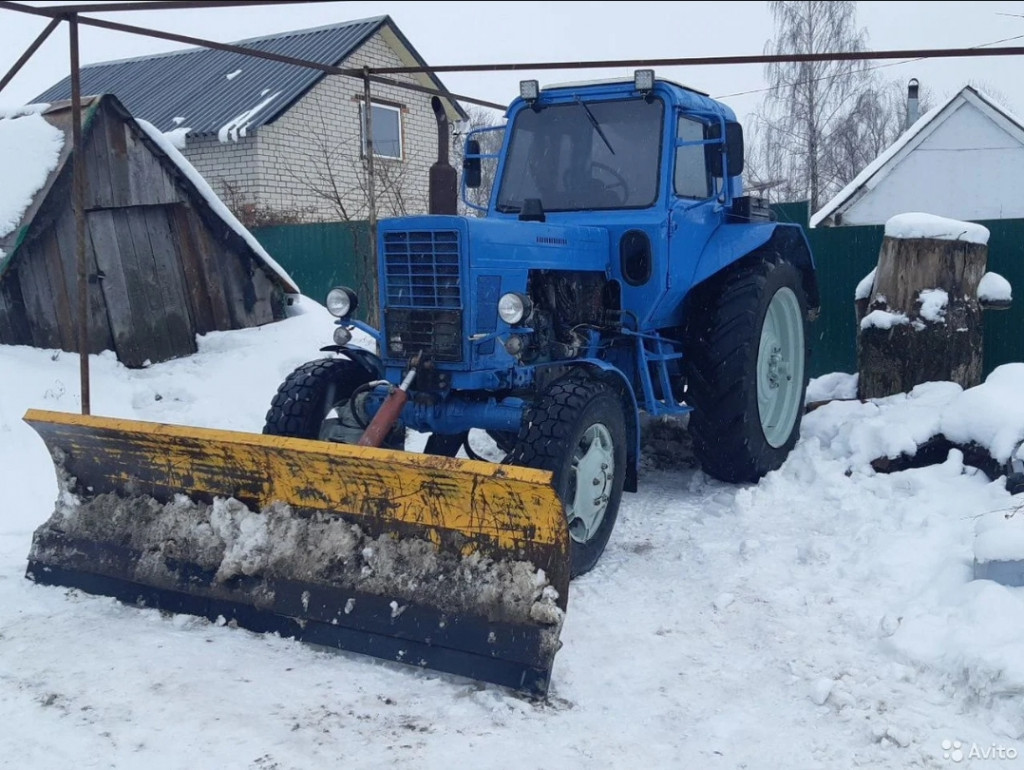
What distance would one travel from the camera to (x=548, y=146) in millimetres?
5805

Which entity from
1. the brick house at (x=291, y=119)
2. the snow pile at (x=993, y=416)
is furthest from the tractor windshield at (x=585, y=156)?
the brick house at (x=291, y=119)

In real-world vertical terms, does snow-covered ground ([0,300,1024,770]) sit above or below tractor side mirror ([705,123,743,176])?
below

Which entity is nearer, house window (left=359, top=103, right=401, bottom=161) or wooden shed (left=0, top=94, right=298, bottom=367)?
wooden shed (left=0, top=94, right=298, bottom=367)

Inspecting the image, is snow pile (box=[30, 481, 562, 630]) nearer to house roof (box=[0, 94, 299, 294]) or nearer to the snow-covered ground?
the snow-covered ground

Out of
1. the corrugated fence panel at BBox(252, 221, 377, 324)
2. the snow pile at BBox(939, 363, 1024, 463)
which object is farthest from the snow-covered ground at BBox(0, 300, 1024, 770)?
the corrugated fence panel at BBox(252, 221, 377, 324)

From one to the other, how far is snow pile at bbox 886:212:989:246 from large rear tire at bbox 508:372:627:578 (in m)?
3.30

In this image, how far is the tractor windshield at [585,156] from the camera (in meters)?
5.54

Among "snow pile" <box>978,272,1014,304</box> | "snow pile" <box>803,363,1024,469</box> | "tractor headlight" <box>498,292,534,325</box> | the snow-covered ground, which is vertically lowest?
the snow-covered ground

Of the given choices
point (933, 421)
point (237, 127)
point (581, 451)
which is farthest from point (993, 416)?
point (237, 127)

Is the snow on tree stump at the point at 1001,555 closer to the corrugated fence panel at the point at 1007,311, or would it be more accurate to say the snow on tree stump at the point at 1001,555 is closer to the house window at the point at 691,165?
the house window at the point at 691,165

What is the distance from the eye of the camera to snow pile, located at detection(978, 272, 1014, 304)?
6.93 metres

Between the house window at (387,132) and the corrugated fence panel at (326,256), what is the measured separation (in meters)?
5.46

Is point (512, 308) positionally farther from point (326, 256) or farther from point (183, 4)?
point (326, 256)

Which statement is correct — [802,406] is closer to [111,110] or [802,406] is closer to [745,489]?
[745,489]
